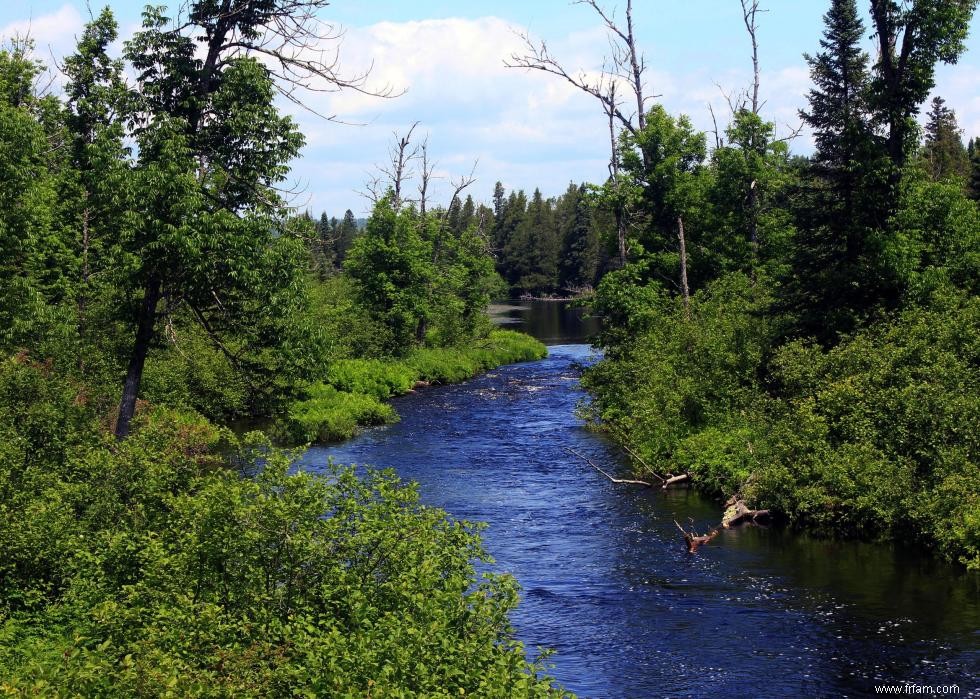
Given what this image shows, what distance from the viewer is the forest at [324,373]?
35.2 ft

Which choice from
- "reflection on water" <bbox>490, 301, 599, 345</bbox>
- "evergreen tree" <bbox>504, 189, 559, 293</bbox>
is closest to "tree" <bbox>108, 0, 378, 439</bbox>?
"reflection on water" <bbox>490, 301, 599, 345</bbox>

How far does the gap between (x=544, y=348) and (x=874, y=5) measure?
38.0m

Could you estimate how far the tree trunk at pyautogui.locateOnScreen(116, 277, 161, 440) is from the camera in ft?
66.6

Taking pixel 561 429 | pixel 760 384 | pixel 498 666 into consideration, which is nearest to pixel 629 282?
pixel 561 429

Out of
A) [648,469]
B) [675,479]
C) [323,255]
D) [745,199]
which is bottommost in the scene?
[675,479]

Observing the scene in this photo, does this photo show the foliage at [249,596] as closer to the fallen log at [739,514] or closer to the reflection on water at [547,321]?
the fallen log at [739,514]

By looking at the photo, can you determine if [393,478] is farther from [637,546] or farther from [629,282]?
[629,282]

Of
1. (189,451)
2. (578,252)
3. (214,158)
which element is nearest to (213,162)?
(214,158)

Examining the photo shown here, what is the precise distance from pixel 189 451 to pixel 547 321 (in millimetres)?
78826

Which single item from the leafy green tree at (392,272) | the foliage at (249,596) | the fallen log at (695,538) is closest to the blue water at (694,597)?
the fallen log at (695,538)

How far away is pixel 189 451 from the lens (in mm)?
24719

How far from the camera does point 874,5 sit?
30703 mm

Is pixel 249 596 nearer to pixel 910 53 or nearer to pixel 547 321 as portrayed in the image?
pixel 910 53

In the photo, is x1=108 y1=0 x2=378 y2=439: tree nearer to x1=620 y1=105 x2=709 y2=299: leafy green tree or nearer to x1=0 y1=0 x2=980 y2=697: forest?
x1=0 y1=0 x2=980 y2=697: forest
